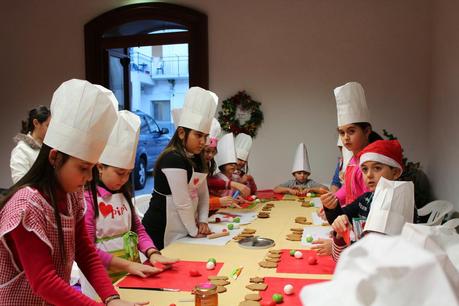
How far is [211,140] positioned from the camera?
10.4 feet

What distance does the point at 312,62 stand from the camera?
4645 mm

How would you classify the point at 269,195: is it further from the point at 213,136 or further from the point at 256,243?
the point at 256,243

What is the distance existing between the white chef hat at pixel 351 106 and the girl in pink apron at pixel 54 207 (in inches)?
59.3

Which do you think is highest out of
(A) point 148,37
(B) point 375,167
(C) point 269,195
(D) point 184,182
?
(A) point 148,37

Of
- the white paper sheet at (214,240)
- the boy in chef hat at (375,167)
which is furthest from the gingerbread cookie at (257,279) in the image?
the white paper sheet at (214,240)

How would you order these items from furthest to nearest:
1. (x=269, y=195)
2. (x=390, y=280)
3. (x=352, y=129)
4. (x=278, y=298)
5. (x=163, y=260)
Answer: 1. (x=269, y=195)
2. (x=352, y=129)
3. (x=163, y=260)
4. (x=278, y=298)
5. (x=390, y=280)

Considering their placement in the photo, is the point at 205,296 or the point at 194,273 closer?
the point at 205,296

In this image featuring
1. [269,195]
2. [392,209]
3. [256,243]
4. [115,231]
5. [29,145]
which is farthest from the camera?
[269,195]

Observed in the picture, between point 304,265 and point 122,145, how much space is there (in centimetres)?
92

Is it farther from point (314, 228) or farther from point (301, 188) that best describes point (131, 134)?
point (301, 188)

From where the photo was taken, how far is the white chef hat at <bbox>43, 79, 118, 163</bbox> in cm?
122

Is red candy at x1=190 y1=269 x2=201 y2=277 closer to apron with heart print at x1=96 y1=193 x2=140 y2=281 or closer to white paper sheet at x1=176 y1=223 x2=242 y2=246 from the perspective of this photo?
apron with heart print at x1=96 y1=193 x2=140 y2=281

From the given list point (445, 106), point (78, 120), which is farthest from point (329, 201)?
point (445, 106)

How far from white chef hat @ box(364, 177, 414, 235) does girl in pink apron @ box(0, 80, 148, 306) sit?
781 mm
